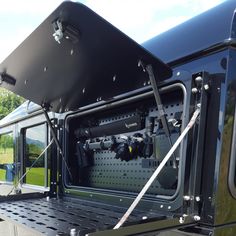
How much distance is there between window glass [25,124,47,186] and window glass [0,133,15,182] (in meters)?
0.52

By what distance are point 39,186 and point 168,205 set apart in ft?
7.51

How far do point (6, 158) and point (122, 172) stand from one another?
295 centimetres

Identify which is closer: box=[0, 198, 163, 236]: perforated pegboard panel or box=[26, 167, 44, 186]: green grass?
box=[0, 198, 163, 236]: perforated pegboard panel

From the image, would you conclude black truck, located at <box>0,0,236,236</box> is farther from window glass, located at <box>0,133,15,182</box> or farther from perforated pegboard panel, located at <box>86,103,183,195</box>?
window glass, located at <box>0,133,15,182</box>

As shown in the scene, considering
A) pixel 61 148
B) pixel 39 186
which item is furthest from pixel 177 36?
pixel 39 186

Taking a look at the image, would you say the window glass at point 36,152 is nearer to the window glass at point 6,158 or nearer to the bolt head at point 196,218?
the window glass at point 6,158

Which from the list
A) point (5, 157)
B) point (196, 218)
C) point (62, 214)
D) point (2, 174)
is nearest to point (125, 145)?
point (62, 214)

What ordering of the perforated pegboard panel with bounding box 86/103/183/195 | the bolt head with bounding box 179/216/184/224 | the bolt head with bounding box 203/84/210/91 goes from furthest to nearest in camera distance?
the perforated pegboard panel with bounding box 86/103/183/195, the bolt head with bounding box 203/84/210/91, the bolt head with bounding box 179/216/184/224

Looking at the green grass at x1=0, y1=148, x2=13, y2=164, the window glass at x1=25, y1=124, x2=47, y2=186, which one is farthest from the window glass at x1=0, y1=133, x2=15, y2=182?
the window glass at x1=25, y1=124, x2=47, y2=186

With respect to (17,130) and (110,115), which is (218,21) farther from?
(17,130)

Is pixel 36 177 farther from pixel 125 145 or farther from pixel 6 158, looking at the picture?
pixel 125 145

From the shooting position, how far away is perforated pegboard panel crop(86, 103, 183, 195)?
2.62 meters

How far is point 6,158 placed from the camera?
562cm

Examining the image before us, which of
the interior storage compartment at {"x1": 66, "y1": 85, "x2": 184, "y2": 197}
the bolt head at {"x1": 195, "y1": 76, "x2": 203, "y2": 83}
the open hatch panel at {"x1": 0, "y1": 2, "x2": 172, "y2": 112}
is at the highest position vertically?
the open hatch panel at {"x1": 0, "y1": 2, "x2": 172, "y2": 112}
